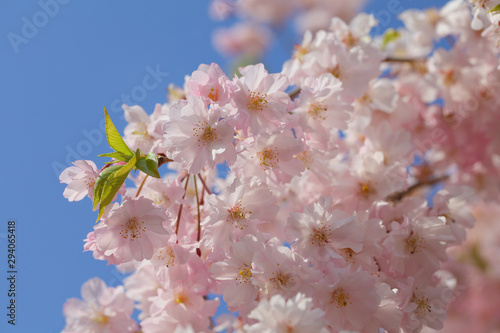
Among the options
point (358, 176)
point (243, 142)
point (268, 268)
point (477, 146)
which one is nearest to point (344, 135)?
point (358, 176)

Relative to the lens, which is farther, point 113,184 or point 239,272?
point 239,272

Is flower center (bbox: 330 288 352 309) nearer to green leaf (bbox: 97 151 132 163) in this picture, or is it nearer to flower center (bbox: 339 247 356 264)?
flower center (bbox: 339 247 356 264)

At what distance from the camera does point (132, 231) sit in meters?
1.49

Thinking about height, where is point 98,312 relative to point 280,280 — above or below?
above

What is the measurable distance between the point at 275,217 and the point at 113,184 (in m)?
0.65

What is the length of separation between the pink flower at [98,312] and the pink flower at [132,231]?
43 centimetres

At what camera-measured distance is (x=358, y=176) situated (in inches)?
79.5

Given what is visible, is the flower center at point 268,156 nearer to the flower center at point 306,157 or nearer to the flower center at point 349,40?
the flower center at point 306,157

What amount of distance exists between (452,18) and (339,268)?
1.86m

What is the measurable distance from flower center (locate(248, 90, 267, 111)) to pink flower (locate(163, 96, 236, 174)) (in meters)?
0.12

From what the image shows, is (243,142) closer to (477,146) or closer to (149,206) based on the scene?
(149,206)

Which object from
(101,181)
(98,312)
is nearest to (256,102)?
(101,181)

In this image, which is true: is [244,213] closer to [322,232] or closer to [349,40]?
[322,232]

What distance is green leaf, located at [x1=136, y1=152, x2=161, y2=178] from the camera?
1431 millimetres
